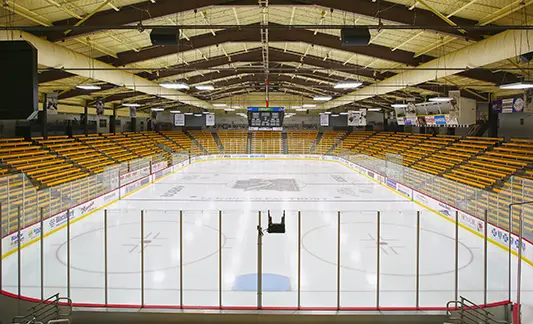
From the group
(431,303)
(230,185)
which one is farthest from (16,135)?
(431,303)

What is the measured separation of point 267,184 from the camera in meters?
19.5

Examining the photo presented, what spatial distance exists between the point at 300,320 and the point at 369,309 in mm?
1099

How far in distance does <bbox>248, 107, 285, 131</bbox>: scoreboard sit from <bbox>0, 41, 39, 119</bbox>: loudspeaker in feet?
53.1

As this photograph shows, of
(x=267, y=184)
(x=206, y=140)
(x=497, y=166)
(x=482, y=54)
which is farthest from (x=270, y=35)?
(x=206, y=140)

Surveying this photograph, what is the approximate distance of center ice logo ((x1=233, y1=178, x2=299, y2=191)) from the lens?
18203 mm

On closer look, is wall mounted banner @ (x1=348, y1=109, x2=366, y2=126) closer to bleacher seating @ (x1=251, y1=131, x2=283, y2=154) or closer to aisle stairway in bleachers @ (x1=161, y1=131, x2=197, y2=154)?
bleacher seating @ (x1=251, y1=131, x2=283, y2=154)

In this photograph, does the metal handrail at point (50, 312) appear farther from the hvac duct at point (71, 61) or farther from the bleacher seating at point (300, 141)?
the bleacher seating at point (300, 141)

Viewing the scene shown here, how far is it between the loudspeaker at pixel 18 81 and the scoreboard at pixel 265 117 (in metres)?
16.2

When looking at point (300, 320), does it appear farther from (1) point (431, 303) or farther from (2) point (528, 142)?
(2) point (528, 142)

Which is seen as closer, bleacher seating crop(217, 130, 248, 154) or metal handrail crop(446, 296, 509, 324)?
metal handrail crop(446, 296, 509, 324)

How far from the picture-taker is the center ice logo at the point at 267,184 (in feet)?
59.7

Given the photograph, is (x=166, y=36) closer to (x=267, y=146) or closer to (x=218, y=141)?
(x=267, y=146)

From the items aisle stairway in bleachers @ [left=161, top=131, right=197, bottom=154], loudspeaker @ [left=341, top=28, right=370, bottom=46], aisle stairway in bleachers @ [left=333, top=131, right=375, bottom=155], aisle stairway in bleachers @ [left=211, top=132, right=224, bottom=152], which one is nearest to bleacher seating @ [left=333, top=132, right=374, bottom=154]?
aisle stairway in bleachers @ [left=333, top=131, right=375, bottom=155]

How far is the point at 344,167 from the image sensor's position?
2820 centimetres
